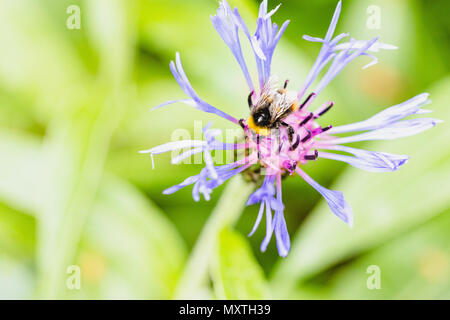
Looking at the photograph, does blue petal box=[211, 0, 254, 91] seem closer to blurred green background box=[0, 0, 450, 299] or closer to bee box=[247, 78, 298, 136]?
bee box=[247, 78, 298, 136]

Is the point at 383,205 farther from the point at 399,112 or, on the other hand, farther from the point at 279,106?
the point at 279,106

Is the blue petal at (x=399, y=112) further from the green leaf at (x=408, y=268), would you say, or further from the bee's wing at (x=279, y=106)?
the green leaf at (x=408, y=268)

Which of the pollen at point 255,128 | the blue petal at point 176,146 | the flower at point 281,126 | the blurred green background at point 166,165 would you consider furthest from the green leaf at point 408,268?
the blue petal at point 176,146

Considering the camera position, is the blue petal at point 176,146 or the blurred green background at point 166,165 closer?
the blue petal at point 176,146

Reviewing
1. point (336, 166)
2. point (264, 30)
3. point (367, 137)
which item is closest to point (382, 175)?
point (336, 166)

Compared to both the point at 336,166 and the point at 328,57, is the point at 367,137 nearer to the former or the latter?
the point at 328,57

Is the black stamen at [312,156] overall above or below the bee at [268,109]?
below

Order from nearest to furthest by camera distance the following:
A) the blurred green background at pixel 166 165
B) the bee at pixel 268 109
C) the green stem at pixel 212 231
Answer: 1. the bee at pixel 268 109
2. the green stem at pixel 212 231
3. the blurred green background at pixel 166 165
